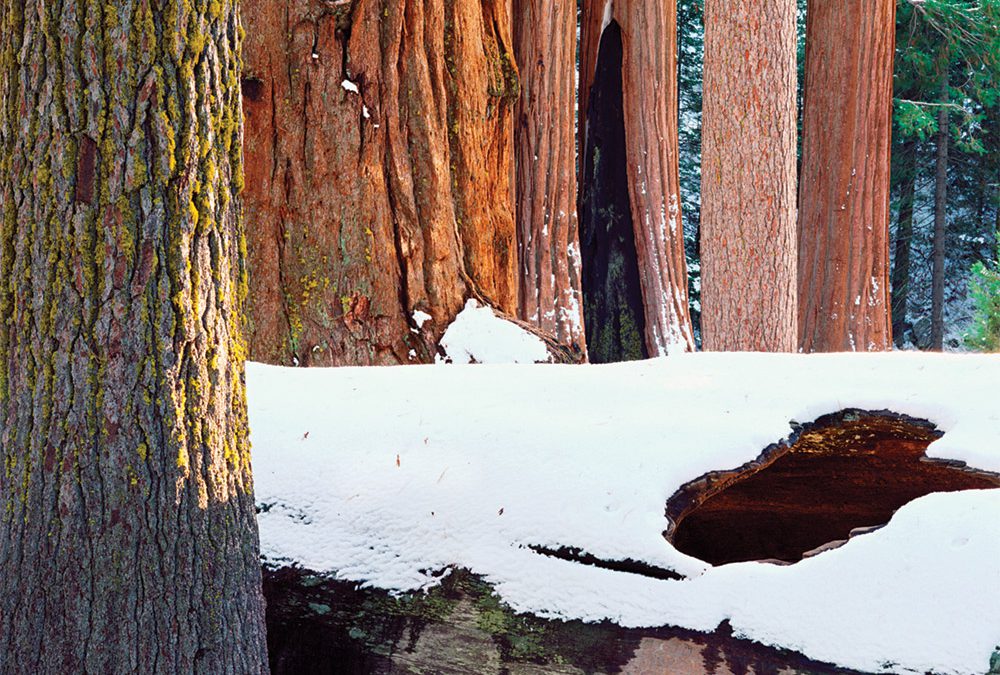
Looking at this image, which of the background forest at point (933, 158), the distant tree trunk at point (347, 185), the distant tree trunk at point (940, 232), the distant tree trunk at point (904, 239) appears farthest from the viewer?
the distant tree trunk at point (904, 239)

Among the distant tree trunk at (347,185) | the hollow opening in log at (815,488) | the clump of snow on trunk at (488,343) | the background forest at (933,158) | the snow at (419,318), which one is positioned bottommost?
the hollow opening in log at (815,488)

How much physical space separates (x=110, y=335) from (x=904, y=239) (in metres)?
18.0

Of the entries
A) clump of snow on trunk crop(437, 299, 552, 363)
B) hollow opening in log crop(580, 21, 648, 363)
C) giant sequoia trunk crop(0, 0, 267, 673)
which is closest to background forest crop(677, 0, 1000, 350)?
hollow opening in log crop(580, 21, 648, 363)

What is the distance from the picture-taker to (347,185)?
15.5 ft

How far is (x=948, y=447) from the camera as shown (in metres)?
2.59

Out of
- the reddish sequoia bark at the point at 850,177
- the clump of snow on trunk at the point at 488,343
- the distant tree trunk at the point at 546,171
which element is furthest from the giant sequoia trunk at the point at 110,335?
the reddish sequoia bark at the point at 850,177

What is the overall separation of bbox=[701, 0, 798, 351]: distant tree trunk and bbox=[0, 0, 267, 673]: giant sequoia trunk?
5656 mm

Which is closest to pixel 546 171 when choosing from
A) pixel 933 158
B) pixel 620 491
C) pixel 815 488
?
pixel 815 488

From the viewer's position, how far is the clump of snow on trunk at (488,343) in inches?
182

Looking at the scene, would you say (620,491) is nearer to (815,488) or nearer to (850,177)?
(815,488)

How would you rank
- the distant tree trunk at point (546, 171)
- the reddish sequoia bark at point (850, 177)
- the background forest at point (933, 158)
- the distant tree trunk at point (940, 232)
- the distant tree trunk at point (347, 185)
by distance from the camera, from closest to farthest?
the distant tree trunk at point (347, 185) < the distant tree trunk at point (546, 171) < the reddish sequoia bark at point (850, 177) < the background forest at point (933, 158) < the distant tree trunk at point (940, 232)

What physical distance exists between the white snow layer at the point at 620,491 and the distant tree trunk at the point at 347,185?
53.3 inches

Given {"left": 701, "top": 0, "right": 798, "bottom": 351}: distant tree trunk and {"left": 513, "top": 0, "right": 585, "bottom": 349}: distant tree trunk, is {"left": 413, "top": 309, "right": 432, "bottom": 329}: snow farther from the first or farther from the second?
{"left": 701, "top": 0, "right": 798, "bottom": 351}: distant tree trunk

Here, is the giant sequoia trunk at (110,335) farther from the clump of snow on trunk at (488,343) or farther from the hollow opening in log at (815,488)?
the clump of snow on trunk at (488,343)
